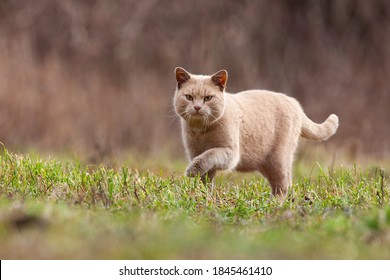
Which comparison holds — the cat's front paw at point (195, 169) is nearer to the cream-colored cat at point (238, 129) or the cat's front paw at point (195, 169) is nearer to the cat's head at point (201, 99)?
the cream-colored cat at point (238, 129)

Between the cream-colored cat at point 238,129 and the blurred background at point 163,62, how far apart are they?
4.56m

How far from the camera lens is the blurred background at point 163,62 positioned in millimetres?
11984

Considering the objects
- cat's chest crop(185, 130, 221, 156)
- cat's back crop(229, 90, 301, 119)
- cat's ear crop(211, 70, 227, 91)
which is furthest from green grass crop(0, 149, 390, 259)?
cat's ear crop(211, 70, 227, 91)

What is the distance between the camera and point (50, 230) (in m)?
4.11

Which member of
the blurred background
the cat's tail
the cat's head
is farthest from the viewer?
the blurred background

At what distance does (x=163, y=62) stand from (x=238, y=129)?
280 inches

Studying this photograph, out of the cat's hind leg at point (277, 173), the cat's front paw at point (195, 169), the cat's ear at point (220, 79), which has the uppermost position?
the cat's ear at point (220, 79)

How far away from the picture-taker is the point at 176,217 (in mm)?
5129

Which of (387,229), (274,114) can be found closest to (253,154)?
(274,114)

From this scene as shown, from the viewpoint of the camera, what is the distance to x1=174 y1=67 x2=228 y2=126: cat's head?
6.48m

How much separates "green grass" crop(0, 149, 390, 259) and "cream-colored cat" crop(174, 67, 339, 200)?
212mm

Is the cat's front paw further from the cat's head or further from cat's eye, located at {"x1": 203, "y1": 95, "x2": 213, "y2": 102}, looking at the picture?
cat's eye, located at {"x1": 203, "y1": 95, "x2": 213, "y2": 102}

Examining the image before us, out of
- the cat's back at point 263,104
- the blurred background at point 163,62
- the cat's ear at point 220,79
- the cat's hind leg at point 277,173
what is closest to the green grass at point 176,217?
the cat's hind leg at point 277,173
